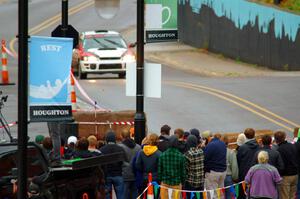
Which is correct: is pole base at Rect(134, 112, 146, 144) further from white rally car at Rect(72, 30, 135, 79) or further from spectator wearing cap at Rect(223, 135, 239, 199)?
white rally car at Rect(72, 30, 135, 79)

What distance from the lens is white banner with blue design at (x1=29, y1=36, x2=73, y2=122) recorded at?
519 inches

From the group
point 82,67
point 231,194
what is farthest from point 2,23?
point 231,194

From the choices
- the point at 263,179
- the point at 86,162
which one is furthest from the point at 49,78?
the point at 263,179

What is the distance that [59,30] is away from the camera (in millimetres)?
22594

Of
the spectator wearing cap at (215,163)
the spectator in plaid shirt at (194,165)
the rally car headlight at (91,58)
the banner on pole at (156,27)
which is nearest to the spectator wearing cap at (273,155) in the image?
the spectator wearing cap at (215,163)

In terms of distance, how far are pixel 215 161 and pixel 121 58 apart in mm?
19952

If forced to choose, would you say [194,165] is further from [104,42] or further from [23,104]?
[104,42]

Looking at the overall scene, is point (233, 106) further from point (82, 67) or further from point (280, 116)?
point (82, 67)

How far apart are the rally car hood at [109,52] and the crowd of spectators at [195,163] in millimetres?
19139

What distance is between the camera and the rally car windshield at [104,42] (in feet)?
128

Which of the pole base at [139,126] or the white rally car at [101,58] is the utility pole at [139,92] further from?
the white rally car at [101,58]

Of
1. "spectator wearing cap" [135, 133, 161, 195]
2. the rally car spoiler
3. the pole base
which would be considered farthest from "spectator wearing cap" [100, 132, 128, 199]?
the rally car spoiler

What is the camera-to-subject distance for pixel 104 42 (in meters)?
39.6

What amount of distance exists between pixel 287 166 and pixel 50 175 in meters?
5.57
